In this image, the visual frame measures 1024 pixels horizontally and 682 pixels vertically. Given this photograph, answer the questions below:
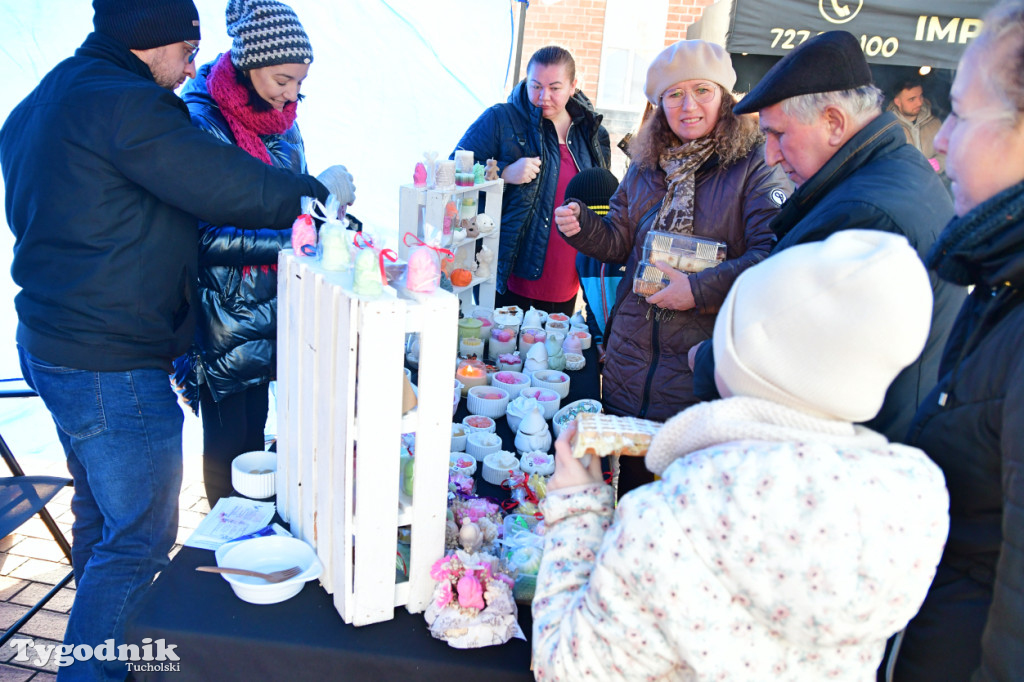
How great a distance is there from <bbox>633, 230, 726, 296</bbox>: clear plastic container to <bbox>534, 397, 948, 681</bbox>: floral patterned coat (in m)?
1.29

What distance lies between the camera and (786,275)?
2.69ft

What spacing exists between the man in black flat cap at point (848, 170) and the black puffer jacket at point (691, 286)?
0.39 meters

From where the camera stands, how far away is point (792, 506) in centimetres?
80

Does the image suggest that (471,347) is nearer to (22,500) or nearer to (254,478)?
(254,478)

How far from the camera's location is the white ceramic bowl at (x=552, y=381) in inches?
99.0

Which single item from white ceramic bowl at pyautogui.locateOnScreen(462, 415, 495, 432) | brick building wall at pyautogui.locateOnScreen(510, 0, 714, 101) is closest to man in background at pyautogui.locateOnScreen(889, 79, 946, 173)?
brick building wall at pyautogui.locateOnScreen(510, 0, 714, 101)

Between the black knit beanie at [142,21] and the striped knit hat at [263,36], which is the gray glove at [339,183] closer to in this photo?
the striped knit hat at [263,36]

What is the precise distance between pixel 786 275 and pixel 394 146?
3.90 m

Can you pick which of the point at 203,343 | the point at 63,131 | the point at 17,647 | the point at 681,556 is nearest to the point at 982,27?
the point at 681,556

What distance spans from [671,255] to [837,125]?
713 millimetres

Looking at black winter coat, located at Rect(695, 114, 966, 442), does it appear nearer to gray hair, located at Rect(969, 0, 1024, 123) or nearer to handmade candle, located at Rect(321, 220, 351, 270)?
gray hair, located at Rect(969, 0, 1024, 123)

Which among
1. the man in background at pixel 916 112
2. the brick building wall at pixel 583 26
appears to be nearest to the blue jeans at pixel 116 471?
the man in background at pixel 916 112

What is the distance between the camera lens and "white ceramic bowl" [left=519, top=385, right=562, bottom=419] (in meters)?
2.32

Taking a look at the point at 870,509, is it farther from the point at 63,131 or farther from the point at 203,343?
the point at 203,343
